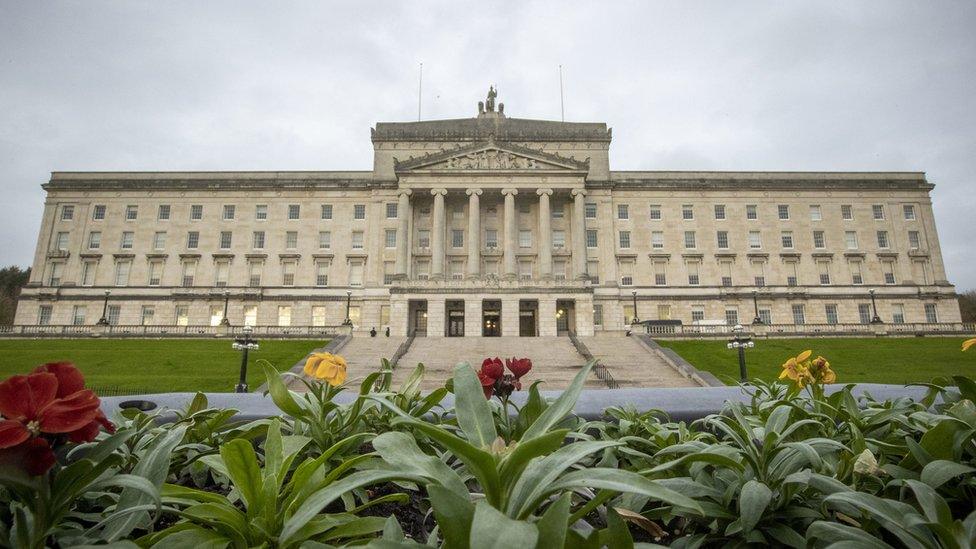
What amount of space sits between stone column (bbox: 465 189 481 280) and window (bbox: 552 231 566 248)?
7.77 meters

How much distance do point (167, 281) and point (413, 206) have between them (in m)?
26.1

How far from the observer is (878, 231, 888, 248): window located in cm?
5087

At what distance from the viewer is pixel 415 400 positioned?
139 inches

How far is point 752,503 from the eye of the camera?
71.1 inches

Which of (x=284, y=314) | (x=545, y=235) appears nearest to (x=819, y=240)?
(x=545, y=235)

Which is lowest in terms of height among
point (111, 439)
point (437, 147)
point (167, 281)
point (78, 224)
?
point (111, 439)

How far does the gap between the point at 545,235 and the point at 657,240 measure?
42.8 feet

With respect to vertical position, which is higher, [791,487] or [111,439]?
[111,439]

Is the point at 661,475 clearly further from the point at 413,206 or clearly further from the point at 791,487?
the point at 413,206

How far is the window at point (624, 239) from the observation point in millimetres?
50219

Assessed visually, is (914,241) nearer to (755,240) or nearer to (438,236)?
(755,240)

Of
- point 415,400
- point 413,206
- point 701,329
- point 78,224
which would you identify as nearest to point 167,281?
point 78,224

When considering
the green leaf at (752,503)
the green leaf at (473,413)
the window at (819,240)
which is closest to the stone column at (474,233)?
the window at (819,240)

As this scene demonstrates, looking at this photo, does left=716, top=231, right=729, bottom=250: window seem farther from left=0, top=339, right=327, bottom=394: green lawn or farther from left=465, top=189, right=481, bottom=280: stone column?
left=0, top=339, right=327, bottom=394: green lawn
